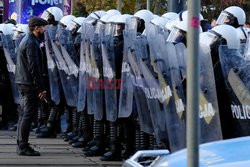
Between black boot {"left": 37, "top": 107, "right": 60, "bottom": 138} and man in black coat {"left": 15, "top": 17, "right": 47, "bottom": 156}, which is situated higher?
man in black coat {"left": 15, "top": 17, "right": 47, "bottom": 156}

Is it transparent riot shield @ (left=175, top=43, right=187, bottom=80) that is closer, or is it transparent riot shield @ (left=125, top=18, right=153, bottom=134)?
transparent riot shield @ (left=175, top=43, right=187, bottom=80)

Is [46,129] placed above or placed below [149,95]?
below

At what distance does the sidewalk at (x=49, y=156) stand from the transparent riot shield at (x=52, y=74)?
0.78 meters

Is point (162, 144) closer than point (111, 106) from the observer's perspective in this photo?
Yes

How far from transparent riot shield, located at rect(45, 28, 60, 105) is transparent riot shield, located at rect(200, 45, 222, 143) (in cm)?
625

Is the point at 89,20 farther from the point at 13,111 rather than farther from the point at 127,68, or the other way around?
the point at 13,111

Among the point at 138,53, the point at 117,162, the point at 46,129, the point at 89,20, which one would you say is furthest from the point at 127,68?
the point at 46,129

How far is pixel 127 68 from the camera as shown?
36.1 ft

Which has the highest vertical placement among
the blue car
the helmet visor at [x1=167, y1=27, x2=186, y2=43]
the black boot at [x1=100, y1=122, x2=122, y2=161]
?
the helmet visor at [x1=167, y1=27, x2=186, y2=43]

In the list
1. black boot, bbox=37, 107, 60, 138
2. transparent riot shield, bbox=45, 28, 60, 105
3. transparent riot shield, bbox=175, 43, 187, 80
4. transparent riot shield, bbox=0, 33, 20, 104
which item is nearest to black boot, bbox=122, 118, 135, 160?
transparent riot shield, bbox=175, 43, 187, 80

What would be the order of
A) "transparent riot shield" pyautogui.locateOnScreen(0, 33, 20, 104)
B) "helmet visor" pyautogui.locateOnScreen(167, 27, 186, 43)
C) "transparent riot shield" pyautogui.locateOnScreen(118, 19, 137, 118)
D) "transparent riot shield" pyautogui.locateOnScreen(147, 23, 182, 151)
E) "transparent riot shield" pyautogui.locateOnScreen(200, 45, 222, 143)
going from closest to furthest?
"transparent riot shield" pyautogui.locateOnScreen(200, 45, 222, 143)
"transparent riot shield" pyautogui.locateOnScreen(147, 23, 182, 151)
"helmet visor" pyautogui.locateOnScreen(167, 27, 186, 43)
"transparent riot shield" pyautogui.locateOnScreen(118, 19, 137, 118)
"transparent riot shield" pyautogui.locateOnScreen(0, 33, 20, 104)

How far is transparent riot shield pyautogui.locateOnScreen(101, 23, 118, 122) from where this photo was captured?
11.5 m

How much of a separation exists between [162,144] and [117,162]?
2327mm

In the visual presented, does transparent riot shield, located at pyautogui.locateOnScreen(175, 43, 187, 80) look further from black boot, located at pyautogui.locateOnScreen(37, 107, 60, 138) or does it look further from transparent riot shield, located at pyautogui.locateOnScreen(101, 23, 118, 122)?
black boot, located at pyautogui.locateOnScreen(37, 107, 60, 138)
